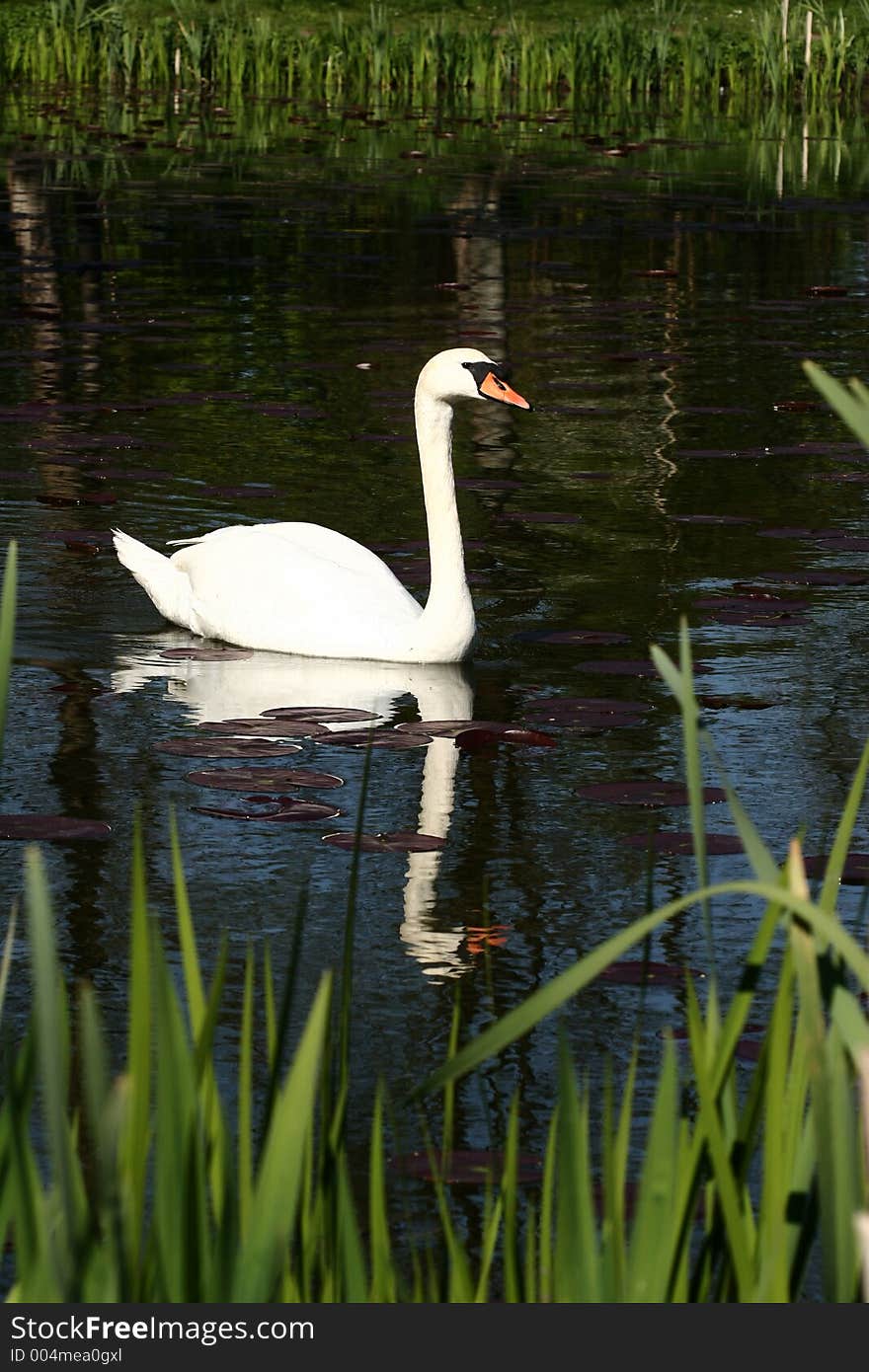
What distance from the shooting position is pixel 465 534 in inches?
350

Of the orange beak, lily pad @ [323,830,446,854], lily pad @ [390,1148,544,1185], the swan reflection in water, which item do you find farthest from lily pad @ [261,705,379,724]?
lily pad @ [390,1148,544,1185]

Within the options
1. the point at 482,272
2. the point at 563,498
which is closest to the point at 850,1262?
the point at 563,498

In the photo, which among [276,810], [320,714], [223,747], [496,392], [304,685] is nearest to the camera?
[276,810]

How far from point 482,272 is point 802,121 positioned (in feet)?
40.3

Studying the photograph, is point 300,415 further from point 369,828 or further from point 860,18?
point 860,18

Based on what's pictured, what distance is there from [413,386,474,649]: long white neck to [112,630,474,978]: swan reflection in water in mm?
146

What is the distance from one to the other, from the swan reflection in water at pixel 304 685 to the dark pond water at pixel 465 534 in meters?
0.02

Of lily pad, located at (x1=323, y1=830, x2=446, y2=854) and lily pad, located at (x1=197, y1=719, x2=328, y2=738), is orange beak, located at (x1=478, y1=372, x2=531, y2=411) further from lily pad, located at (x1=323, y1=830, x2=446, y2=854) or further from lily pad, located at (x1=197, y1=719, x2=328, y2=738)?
lily pad, located at (x1=323, y1=830, x2=446, y2=854)

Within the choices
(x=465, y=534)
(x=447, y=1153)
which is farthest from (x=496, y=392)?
(x=447, y=1153)

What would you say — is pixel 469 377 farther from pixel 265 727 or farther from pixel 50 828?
pixel 50 828

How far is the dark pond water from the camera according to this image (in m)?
4.94

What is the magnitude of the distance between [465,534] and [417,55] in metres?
21.0

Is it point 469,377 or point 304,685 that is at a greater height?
point 469,377

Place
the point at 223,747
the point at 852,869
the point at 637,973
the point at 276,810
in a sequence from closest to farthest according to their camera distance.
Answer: the point at 637,973 → the point at 852,869 → the point at 276,810 → the point at 223,747
